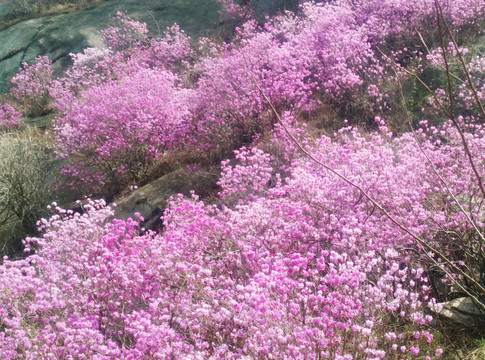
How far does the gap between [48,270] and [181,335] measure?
1.95 metres

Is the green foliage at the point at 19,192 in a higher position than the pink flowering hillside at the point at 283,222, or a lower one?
lower

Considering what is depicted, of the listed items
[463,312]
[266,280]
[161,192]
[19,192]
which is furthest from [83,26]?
[463,312]

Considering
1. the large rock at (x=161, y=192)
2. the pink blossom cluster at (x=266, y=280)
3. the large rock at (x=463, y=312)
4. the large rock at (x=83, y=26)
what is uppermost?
the large rock at (x=83, y=26)

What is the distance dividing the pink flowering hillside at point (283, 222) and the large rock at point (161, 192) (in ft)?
1.56

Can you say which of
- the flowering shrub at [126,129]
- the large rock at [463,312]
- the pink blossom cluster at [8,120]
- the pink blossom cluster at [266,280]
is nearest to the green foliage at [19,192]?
the flowering shrub at [126,129]

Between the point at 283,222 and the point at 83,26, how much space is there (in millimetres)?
15500

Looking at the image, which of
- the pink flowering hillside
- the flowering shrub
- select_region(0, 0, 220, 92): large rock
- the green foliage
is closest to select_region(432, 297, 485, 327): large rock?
the pink flowering hillside

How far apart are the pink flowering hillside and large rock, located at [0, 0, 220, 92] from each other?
568cm

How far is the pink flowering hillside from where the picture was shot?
2934 mm

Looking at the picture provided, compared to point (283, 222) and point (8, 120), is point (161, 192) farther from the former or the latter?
point (8, 120)

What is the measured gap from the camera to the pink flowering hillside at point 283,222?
9.62ft

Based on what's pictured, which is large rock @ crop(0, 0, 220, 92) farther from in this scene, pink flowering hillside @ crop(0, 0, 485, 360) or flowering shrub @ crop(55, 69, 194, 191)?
flowering shrub @ crop(55, 69, 194, 191)

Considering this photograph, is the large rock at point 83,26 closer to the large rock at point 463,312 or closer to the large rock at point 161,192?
the large rock at point 161,192

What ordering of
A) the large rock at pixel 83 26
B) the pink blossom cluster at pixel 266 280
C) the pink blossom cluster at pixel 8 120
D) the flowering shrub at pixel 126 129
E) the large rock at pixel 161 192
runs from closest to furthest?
the pink blossom cluster at pixel 266 280, the large rock at pixel 161 192, the flowering shrub at pixel 126 129, the pink blossom cluster at pixel 8 120, the large rock at pixel 83 26
